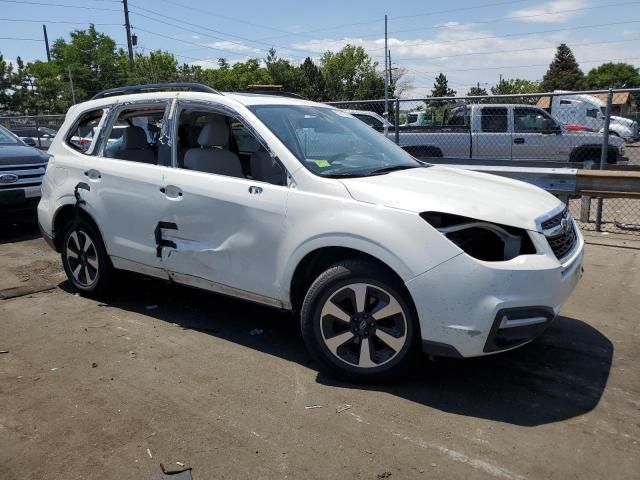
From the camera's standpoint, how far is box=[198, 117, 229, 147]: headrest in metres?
4.42

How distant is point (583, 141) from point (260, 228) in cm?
1039

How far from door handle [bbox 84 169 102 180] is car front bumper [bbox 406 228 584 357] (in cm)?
299

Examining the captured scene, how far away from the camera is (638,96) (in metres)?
8.58

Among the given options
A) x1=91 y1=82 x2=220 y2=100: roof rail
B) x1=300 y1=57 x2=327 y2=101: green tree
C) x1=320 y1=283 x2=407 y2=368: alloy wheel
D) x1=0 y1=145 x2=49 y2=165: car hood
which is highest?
x1=300 y1=57 x2=327 y2=101: green tree

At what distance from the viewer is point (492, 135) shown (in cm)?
1211

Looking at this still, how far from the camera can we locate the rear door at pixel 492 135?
1210 centimetres

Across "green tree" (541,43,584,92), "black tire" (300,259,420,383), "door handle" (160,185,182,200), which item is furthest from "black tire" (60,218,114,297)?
"green tree" (541,43,584,92)

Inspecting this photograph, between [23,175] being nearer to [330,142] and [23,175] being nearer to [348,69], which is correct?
[330,142]

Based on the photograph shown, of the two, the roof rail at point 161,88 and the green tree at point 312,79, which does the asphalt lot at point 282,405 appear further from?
the green tree at point 312,79

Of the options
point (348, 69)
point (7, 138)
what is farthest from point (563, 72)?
point (7, 138)

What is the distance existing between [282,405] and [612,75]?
120859 millimetres

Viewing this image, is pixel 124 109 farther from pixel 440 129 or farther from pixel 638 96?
pixel 440 129

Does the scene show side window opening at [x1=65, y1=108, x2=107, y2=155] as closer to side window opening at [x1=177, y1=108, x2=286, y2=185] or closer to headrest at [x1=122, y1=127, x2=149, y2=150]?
headrest at [x1=122, y1=127, x2=149, y2=150]

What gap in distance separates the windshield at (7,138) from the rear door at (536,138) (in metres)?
9.60
